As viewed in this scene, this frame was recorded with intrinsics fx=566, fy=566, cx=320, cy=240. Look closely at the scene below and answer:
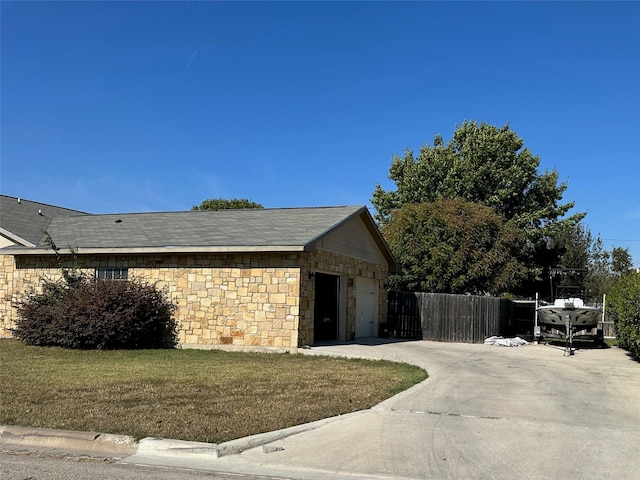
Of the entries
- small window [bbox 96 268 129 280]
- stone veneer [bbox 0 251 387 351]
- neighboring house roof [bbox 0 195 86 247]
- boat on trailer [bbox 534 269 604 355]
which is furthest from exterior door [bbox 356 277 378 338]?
neighboring house roof [bbox 0 195 86 247]

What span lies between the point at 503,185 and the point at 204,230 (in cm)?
2419

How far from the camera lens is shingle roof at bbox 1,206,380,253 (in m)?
17.3

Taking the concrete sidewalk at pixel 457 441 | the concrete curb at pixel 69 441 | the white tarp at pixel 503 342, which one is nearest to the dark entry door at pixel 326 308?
the white tarp at pixel 503 342

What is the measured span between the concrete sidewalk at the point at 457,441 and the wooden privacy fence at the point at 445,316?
10346 millimetres

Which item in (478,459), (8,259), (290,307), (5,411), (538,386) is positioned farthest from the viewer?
(8,259)

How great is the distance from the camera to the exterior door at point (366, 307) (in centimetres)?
2159

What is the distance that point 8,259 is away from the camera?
69.2 feet

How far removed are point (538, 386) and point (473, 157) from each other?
1100 inches

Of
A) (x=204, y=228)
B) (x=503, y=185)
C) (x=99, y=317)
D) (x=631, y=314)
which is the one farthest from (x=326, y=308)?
(x=503, y=185)

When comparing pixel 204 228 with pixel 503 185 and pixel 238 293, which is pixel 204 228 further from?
pixel 503 185

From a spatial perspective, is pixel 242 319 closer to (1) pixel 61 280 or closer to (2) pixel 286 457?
(1) pixel 61 280

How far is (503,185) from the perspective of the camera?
3731 cm

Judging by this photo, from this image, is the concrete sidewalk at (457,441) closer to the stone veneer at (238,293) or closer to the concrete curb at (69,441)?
the concrete curb at (69,441)

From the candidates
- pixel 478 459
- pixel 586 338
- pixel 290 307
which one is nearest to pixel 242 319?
pixel 290 307
